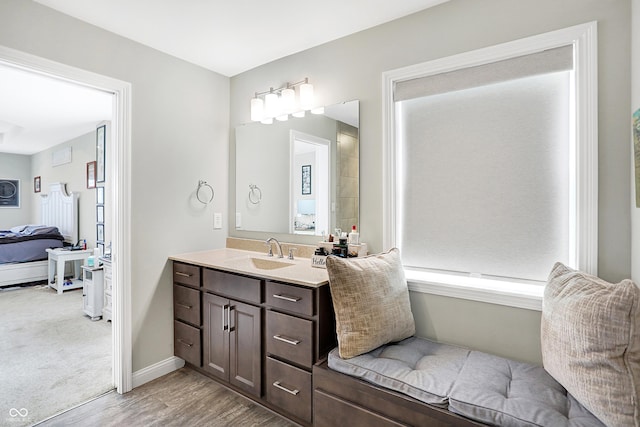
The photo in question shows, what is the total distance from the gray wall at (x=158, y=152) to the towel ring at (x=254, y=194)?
0.35 m

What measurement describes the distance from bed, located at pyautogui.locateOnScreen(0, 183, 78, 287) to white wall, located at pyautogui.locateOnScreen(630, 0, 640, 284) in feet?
23.2

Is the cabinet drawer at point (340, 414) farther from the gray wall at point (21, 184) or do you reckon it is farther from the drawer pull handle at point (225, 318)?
the gray wall at point (21, 184)

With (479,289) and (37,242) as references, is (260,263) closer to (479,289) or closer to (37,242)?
(479,289)

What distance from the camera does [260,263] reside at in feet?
8.55

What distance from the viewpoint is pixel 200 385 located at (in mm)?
2412

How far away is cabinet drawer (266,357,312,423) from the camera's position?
5.99ft

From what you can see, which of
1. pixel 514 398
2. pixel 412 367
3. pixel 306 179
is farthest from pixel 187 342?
pixel 514 398

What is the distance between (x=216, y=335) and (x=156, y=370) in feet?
2.16

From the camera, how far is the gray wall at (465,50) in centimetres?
152

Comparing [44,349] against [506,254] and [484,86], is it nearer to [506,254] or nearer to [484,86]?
[506,254]

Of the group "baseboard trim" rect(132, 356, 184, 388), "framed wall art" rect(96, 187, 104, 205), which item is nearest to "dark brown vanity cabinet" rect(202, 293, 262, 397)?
"baseboard trim" rect(132, 356, 184, 388)

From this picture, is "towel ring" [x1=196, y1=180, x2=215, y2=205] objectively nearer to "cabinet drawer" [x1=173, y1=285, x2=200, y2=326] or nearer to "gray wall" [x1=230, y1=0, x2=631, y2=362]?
"cabinet drawer" [x1=173, y1=285, x2=200, y2=326]

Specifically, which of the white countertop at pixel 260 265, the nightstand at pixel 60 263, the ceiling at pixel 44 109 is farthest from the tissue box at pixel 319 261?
the nightstand at pixel 60 263

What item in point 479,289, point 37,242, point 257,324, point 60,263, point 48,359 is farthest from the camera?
point 37,242
